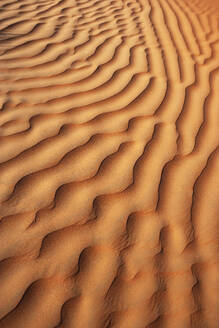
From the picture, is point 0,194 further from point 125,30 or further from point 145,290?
point 125,30

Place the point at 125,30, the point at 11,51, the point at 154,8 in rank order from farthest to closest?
1. the point at 154,8
2. the point at 125,30
3. the point at 11,51

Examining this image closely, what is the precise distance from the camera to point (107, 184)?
2.25 m

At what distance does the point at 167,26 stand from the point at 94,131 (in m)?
2.74

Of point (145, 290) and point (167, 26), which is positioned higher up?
point (167, 26)

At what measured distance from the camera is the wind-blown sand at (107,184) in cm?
171

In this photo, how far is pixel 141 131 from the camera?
8.90 ft

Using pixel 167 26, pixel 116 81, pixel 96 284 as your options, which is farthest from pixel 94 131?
pixel 167 26

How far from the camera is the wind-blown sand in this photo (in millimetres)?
1712

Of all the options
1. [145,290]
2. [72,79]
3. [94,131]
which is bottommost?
[145,290]

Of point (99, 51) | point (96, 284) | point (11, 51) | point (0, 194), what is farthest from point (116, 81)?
point (96, 284)

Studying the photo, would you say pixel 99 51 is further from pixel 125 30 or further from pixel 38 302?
pixel 38 302

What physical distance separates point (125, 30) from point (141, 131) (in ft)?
7.28

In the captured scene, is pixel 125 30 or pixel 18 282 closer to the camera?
pixel 18 282

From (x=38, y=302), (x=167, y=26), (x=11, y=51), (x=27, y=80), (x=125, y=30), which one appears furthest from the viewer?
(x=167, y=26)
